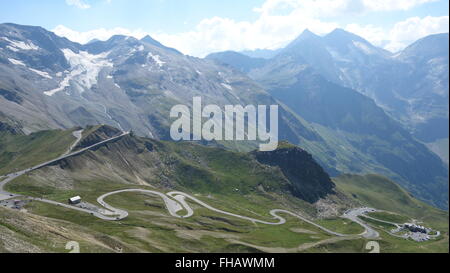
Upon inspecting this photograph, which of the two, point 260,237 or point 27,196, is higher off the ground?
point 27,196
